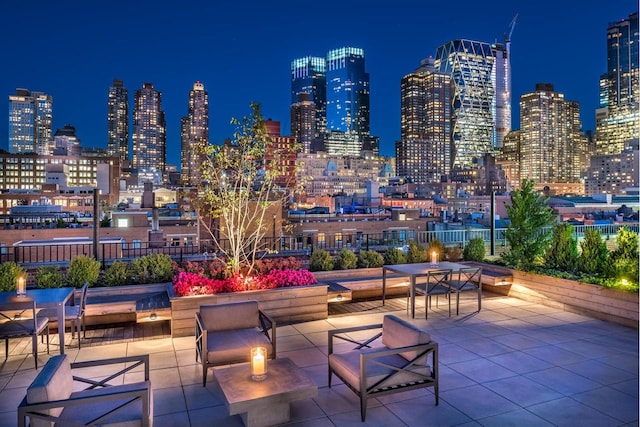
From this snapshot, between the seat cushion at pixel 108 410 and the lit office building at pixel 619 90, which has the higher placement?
the lit office building at pixel 619 90

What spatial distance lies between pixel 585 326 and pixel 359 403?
4.55 meters

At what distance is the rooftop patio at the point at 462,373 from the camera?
173 inches

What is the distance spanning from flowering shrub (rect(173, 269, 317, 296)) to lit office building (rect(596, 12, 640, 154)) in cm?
17363

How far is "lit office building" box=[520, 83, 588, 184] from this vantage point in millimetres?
188875

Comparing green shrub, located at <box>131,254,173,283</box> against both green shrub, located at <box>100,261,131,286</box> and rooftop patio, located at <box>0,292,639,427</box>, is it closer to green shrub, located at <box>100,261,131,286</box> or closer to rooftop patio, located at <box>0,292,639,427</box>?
green shrub, located at <box>100,261,131,286</box>

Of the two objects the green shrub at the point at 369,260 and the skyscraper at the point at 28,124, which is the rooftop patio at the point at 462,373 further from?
the skyscraper at the point at 28,124

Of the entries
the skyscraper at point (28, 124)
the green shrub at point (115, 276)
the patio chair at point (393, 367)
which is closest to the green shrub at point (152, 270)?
the green shrub at point (115, 276)

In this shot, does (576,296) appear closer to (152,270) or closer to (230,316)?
(230,316)

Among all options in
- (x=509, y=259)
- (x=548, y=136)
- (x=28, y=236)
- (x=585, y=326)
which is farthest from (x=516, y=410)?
(x=548, y=136)

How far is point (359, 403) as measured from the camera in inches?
184

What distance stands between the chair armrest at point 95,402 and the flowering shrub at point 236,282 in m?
3.22

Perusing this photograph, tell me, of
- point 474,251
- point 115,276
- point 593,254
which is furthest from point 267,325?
point 474,251

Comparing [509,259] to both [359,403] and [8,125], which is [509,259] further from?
[8,125]

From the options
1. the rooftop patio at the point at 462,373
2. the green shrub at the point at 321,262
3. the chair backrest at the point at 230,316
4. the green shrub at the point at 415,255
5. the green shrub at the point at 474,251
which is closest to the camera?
the rooftop patio at the point at 462,373
